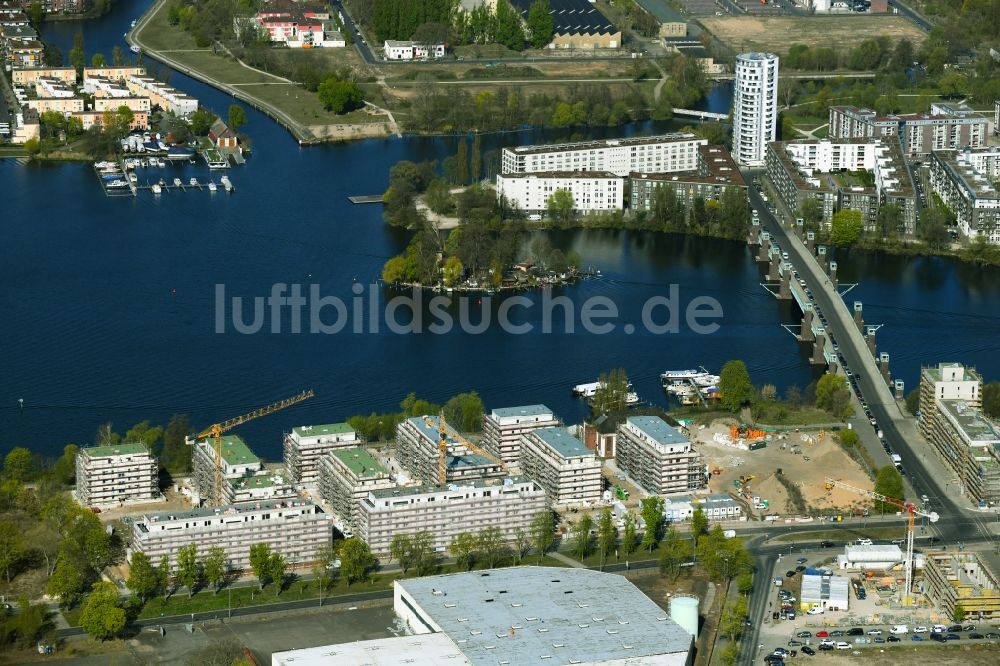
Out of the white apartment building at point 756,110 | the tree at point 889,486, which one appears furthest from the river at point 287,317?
the white apartment building at point 756,110

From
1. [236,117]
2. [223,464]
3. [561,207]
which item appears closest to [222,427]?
[223,464]

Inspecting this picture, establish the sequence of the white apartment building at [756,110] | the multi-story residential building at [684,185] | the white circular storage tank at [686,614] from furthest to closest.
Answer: the white apartment building at [756,110] → the multi-story residential building at [684,185] → the white circular storage tank at [686,614]

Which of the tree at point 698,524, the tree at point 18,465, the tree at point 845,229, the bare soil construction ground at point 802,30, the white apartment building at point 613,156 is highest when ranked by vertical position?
the bare soil construction ground at point 802,30

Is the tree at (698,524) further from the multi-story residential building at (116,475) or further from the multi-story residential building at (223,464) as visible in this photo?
the multi-story residential building at (116,475)

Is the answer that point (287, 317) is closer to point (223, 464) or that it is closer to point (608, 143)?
point (223, 464)

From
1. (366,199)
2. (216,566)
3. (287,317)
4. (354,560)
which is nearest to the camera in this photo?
(216,566)

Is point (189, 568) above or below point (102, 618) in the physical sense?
above

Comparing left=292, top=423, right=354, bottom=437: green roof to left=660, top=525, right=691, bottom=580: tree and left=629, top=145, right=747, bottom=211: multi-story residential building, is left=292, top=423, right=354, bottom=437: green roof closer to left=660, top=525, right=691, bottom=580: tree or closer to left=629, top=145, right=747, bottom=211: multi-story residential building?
left=660, top=525, right=691, bottom=580: tree
